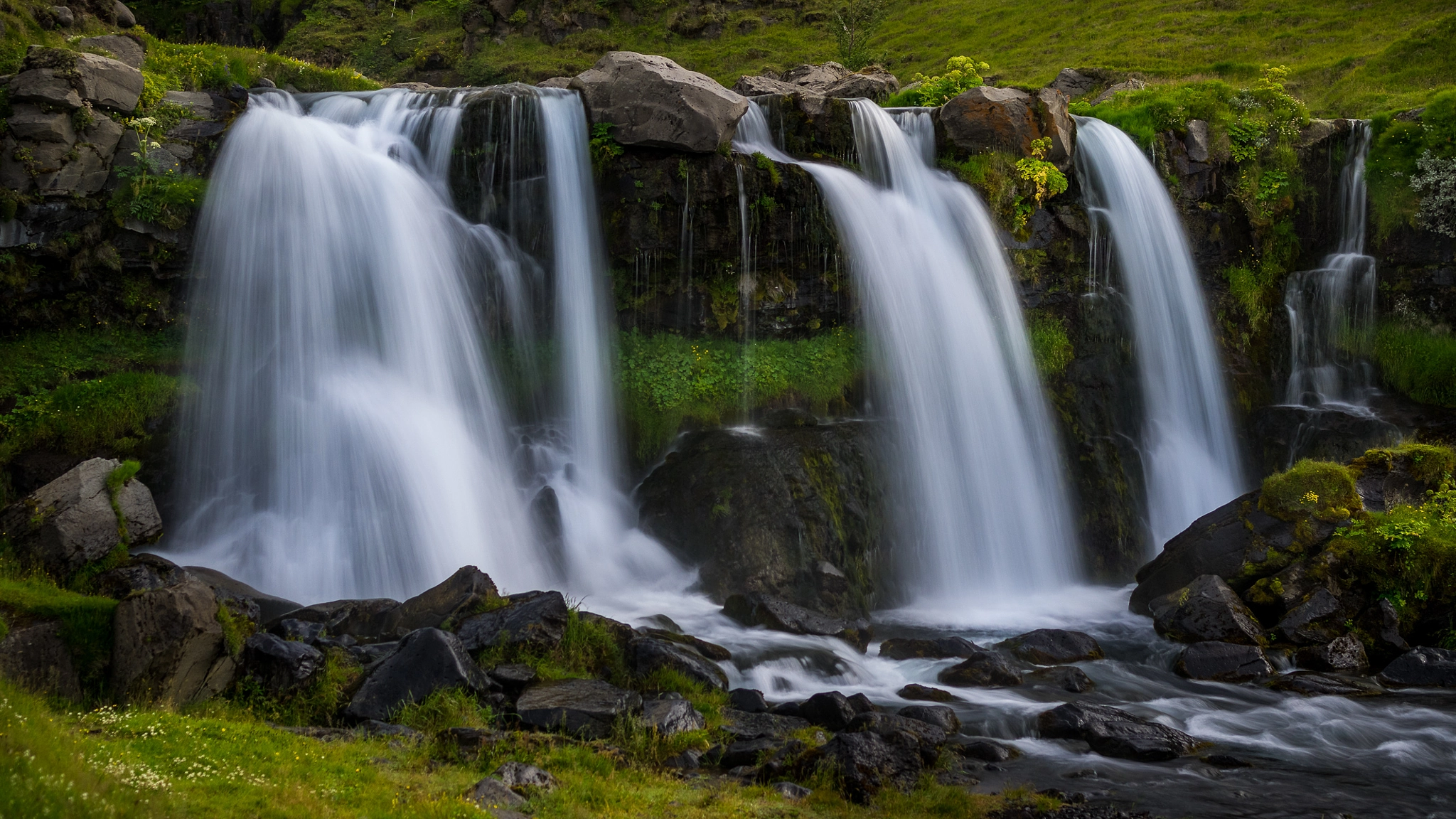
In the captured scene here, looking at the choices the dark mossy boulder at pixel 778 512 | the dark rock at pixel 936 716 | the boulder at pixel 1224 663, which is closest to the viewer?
the dark rock at pixel 936 716

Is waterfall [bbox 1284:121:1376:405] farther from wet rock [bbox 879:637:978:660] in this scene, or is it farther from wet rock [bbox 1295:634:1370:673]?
wet rock [bbox 879:637:978:660]

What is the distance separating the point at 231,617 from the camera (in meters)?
9.25

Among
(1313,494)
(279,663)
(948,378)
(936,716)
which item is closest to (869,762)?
(936,716)

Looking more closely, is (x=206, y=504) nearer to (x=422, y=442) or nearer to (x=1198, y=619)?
(x=422, y=442)

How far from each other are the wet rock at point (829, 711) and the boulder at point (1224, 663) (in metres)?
5.26

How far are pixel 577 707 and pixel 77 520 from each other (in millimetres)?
6145

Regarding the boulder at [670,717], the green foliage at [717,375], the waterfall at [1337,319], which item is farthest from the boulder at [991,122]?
the boulder at [670,717]

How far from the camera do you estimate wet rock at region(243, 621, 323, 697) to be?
28.9 ft

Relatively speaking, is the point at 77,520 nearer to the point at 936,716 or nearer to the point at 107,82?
the point at 107,82

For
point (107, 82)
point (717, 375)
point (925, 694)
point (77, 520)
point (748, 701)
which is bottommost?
point (925, 694)

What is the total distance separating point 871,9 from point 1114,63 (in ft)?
42.6

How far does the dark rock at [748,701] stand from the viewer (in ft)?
33.2

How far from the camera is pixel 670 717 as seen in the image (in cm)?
889

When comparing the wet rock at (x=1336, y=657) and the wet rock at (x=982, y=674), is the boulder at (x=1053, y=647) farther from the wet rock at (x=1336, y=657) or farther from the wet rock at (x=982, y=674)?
the wet rock at (x=1336, y=657)
